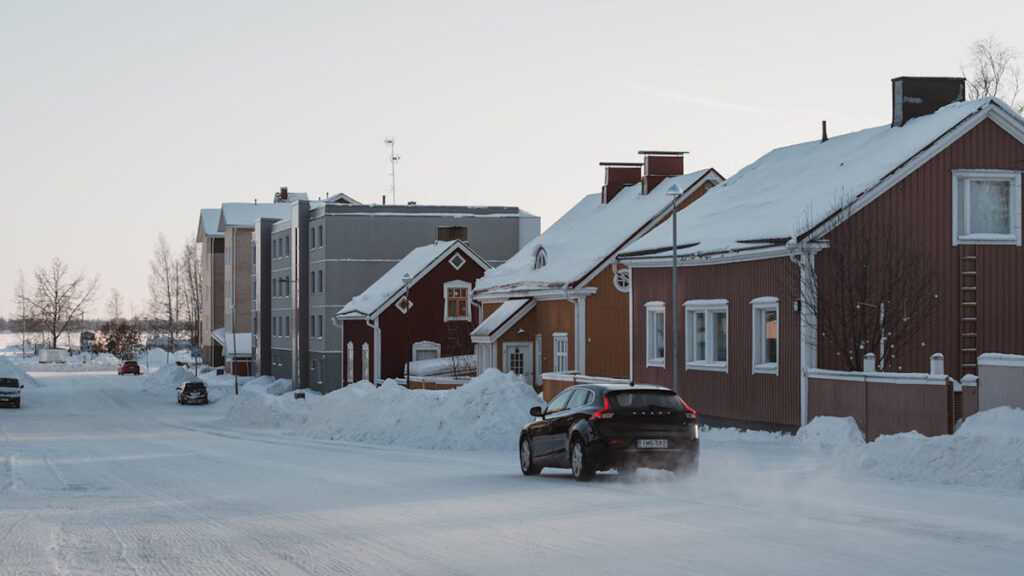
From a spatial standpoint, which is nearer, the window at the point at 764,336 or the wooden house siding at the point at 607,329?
the window at the point at 764,336

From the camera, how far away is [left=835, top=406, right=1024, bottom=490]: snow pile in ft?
57.0

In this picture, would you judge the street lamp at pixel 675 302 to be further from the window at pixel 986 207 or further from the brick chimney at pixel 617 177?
the brick chimney at pixel 617 177

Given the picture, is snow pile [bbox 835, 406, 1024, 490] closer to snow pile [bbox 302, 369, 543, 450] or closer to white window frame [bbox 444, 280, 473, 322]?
snow pile [bbox 302, 369, 543, 450]

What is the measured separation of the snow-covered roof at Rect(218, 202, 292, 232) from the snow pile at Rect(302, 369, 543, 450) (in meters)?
64.9

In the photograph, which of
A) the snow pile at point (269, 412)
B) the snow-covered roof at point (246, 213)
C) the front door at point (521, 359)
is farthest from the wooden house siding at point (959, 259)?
the snow-covered roof at point (246, 213)

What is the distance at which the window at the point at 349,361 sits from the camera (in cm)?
7001

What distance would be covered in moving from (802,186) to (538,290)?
1624 centimetres

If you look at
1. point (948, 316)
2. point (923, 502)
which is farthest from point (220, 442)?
point (923, 502)

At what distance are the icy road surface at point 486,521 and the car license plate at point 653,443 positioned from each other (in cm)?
53

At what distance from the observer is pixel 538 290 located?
155 feet

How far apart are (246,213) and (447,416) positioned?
7280 cm

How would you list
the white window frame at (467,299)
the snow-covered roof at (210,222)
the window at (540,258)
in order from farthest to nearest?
the snow-covered roof at (210,222)
the white window frame at (467,299)
the window at (540,258)

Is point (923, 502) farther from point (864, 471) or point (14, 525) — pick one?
point (14, 525)

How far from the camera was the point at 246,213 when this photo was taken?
10275 centimetres
